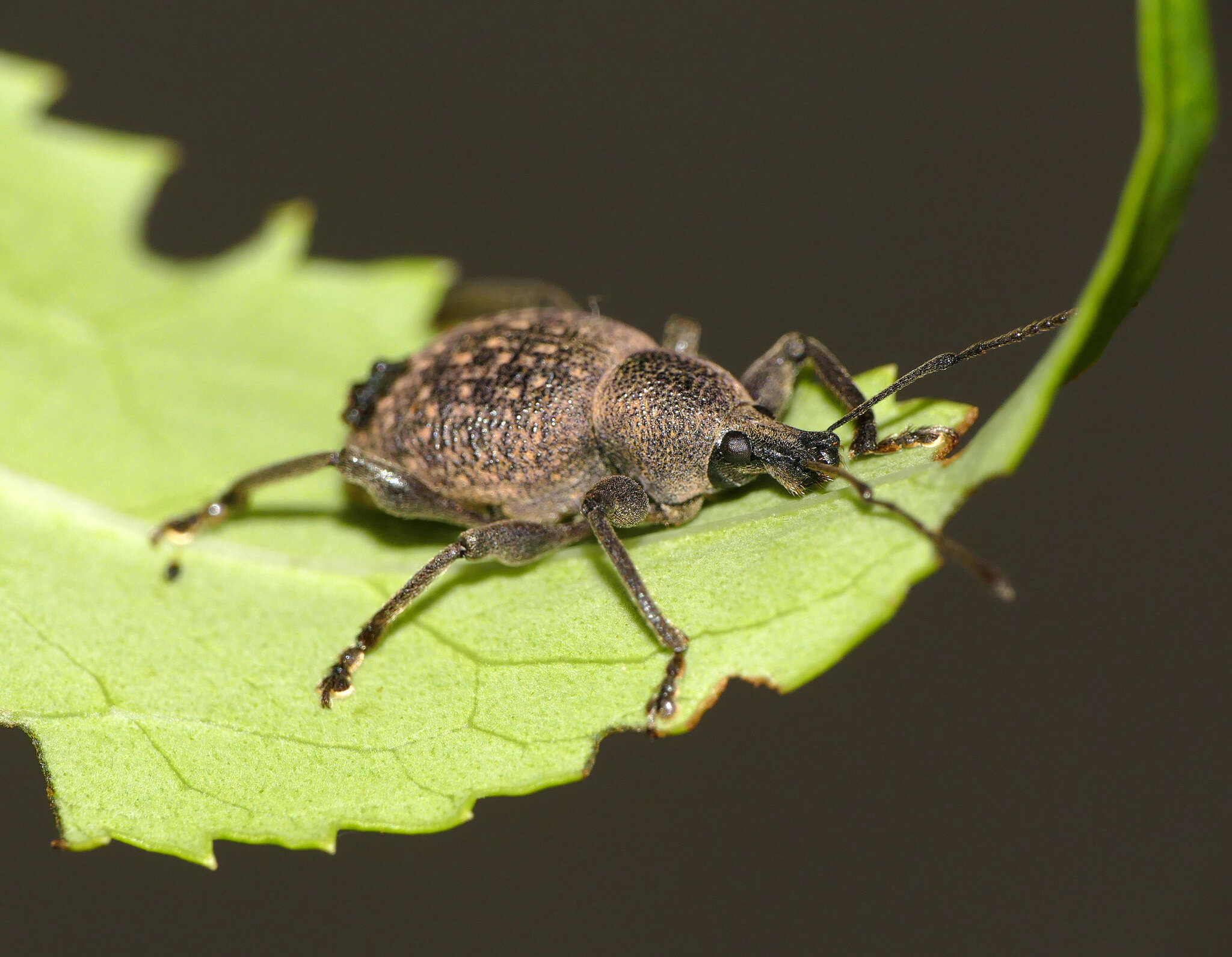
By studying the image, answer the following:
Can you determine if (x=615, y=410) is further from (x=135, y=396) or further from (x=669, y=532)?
(x=135, y=396)

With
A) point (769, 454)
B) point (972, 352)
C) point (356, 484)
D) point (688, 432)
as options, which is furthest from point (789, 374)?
point (356, 484)

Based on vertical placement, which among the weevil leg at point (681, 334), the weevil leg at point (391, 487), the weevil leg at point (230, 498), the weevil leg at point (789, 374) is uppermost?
the weevil leg at point (789, 374)

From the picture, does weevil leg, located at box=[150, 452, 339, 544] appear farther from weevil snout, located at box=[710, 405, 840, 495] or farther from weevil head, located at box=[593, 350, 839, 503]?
weevil snout, located at box=[710, 405, 840, 495]

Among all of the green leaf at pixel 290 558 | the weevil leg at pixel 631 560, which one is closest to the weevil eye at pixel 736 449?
the green leaf at pixel 290 558

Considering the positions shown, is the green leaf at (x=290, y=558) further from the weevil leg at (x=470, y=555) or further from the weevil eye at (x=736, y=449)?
the weevil eye at (x=736, y=449)

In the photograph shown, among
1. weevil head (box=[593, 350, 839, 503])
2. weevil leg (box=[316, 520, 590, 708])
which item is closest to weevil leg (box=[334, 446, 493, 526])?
weevil leg (box=[316, 520, 590, 708])

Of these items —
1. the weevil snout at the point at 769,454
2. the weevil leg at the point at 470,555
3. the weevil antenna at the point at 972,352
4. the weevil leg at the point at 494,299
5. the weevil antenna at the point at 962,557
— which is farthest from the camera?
the weevil leg at the point at 494,299

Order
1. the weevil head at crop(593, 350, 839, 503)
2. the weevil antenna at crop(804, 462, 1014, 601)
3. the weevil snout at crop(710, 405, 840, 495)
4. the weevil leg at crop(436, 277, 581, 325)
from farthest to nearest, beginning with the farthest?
the weevil leg at crop(436, 277, 581, 325), the weevil head at crop(593, 350, 839, 503), the weevil snout at crop(710, 405, 840, 495), the weevil antenna at crop(804, 462, 1014, 601)
